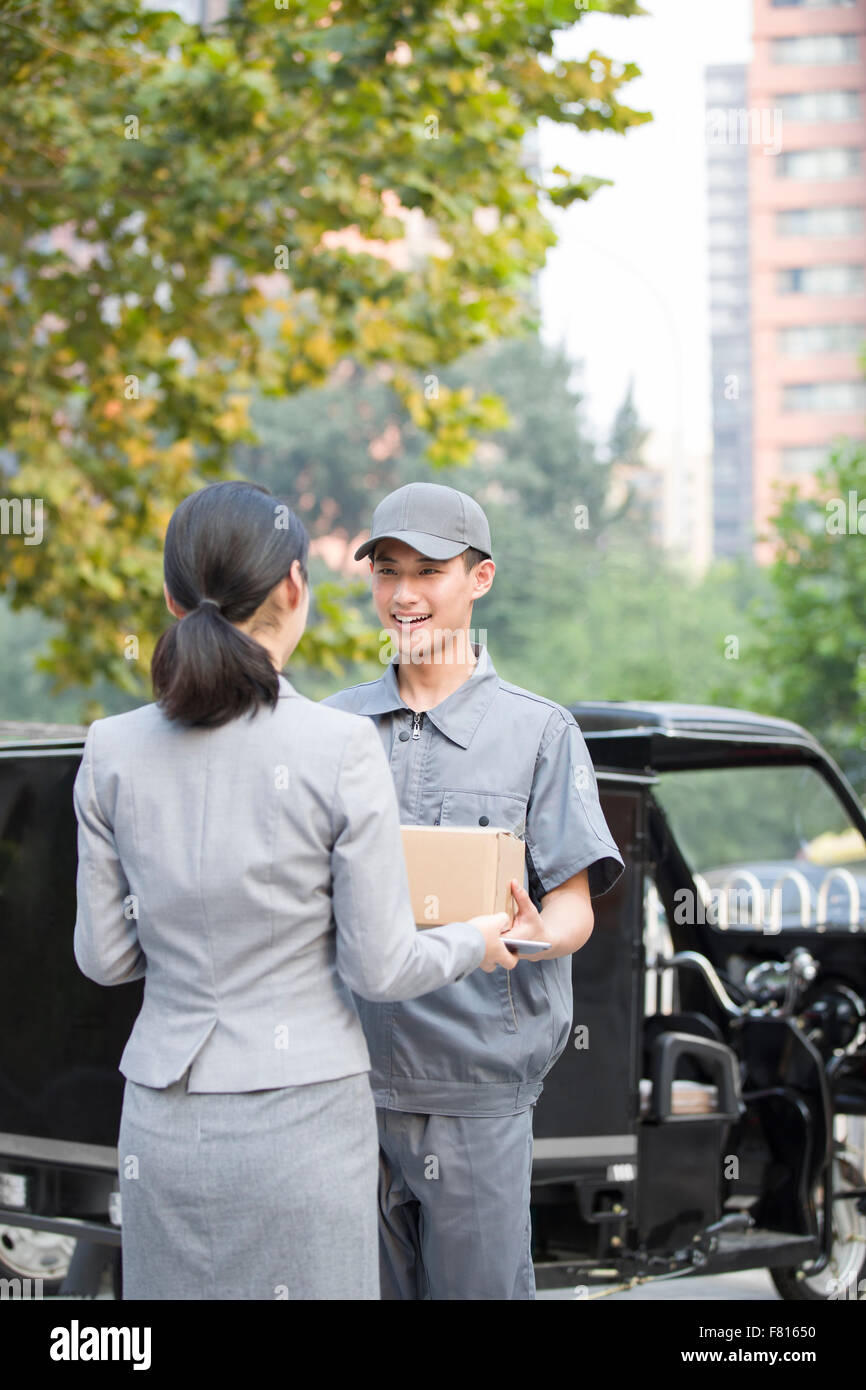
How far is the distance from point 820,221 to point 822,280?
320 cm

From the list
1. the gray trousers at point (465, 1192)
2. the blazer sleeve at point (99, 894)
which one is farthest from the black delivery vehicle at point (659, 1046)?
the blazer sleeve at point (99, 894)

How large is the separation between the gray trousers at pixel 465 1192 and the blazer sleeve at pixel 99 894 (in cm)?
67

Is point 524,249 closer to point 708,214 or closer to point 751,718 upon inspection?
point 751,718

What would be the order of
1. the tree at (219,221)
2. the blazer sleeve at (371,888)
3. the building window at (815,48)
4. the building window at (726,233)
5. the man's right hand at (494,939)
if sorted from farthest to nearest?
the building window at (726,233)
the building window at (815,48)
the tree at (219,221)
the man's right hand at (494,939)
the blazer sleeve at (371,888)

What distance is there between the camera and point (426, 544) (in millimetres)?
3059

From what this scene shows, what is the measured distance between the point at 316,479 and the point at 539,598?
786 centimetres

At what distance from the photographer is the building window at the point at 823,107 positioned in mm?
85000

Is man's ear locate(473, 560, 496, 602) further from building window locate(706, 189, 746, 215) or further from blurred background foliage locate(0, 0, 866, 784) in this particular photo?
building window locate(706, 189, 746, 215)

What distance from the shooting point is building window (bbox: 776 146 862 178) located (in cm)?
8431

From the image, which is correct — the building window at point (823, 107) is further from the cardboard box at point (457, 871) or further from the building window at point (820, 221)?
the cardboard box at point (457, 871)

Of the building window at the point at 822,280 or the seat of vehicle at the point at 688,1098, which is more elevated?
the building window at the point at 822,280

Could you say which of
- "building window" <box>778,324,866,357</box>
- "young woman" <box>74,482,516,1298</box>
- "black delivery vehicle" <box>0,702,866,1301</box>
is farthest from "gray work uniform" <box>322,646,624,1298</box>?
"building window" <box>778,324,866,357</box>

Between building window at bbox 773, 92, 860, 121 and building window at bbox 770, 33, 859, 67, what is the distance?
176 cm

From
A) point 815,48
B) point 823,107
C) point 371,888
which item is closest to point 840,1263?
point 371,888
